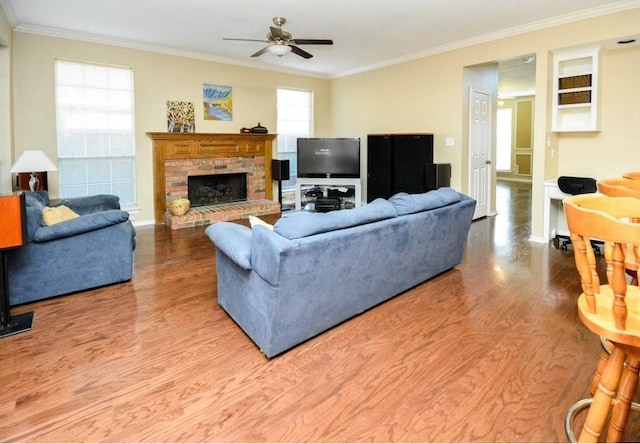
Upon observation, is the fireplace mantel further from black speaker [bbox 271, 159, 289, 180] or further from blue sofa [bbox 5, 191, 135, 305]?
blue sofa [bbox 5, 191, 135, 305]

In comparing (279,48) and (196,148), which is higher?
(279,48)

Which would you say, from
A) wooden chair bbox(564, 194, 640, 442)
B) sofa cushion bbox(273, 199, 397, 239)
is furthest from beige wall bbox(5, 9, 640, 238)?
wooden chair bbox(564, 194, 640, 442)

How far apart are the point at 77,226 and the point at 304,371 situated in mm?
2230

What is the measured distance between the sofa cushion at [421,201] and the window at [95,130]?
4.52 m

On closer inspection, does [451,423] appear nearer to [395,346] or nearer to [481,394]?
[481,394]

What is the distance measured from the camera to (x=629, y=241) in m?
1.22

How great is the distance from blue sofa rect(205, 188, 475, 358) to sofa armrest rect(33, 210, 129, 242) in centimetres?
110

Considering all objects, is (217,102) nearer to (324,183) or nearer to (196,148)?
(196,148)

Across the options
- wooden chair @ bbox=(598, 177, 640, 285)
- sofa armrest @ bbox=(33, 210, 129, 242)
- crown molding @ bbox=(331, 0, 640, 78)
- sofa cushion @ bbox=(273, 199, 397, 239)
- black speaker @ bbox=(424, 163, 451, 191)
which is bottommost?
sofa armrest @ bbox=(33, 210, 129, 242)

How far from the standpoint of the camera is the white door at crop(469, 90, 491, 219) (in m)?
6.53

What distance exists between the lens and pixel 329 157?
771cm

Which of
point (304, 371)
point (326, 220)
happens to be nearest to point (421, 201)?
point (326, 220)

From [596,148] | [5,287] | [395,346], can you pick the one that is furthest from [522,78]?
[5,287]

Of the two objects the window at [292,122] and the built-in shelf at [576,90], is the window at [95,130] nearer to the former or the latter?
the window at [292,122]
